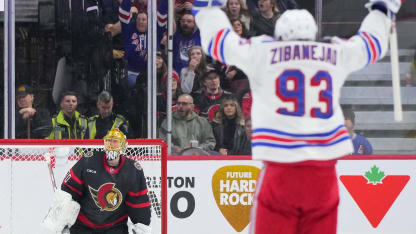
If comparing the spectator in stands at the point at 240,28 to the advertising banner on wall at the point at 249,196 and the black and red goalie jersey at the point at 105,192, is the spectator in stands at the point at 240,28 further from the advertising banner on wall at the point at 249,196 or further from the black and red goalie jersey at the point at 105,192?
the black and red goalie jersey at the point at 105,192

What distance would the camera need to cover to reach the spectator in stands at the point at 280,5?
7164 millimetres

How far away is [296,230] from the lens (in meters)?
3.95

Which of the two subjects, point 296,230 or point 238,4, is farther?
point 238,4

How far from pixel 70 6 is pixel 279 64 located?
340cm

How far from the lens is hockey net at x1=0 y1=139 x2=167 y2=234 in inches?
244

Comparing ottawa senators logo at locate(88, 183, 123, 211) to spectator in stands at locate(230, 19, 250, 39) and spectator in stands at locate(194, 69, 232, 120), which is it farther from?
spectator in stands at locate(230, 19, 250, 39)

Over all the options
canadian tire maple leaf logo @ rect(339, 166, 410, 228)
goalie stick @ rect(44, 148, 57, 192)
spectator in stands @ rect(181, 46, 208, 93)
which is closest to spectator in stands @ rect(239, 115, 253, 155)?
spectator in stands @ rect(181, 46, 208, 93)

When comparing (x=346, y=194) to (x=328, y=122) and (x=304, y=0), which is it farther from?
(x=328, y=122)

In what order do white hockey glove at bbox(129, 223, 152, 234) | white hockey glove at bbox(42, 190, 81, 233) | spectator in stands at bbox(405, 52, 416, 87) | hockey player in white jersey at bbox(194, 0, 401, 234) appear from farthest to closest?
1. spectator in stands at bbox(405, 52, 416, 87)
2. white hockey glove at bbox(129, 223, 152, 234)
3. white hockey glove at bbox(42, 190, 81, 233)
4. hockey player in white jersey at bbox(194, 0, 401, 234)

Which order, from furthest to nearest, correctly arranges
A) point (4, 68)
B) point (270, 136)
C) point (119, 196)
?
point (4, 68) < point (119, 196) < point (270, 136)

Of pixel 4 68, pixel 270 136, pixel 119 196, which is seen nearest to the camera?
pixel 270 136

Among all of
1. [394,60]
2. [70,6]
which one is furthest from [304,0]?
[394,60]

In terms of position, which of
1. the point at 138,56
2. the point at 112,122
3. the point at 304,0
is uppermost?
the point at 304,0

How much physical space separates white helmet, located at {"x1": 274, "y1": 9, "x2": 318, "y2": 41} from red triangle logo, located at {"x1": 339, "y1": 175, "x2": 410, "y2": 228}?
3.57 metres
